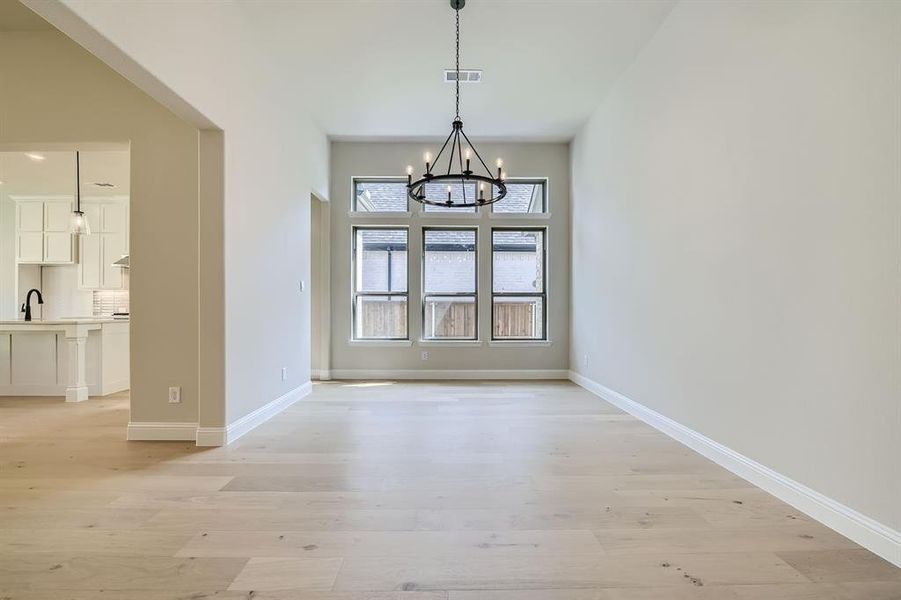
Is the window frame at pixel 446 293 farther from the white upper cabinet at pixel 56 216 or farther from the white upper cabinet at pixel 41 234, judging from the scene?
the white upper cabinet at pixel 56 216

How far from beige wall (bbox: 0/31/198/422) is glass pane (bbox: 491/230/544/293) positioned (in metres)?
4.10

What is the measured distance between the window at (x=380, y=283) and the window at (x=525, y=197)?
1.66m

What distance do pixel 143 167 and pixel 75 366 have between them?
2.85 metres

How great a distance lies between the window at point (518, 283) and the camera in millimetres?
6359

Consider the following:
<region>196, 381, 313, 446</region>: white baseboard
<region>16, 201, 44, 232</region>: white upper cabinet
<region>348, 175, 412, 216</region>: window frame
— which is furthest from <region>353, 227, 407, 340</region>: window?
<region>16, 201, 44, 232</region>: white upper cabinet

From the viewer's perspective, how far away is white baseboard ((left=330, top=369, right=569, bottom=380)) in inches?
243

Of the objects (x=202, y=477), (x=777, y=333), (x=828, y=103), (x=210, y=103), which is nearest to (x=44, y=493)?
(x=202, y=477)

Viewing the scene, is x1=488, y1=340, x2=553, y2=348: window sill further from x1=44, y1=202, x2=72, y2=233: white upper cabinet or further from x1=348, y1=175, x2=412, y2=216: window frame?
x1=44, y1=202, x2=72, y2=233: white upper cabinet

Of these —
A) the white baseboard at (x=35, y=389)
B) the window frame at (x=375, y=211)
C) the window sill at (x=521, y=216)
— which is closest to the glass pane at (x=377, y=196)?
the window frame at (x=375, y=211)

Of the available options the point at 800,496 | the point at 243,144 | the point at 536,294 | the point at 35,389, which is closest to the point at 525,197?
the point at 536,294

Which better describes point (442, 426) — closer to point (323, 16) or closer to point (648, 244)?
point (648, 244)

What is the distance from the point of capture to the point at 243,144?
11.6 ft

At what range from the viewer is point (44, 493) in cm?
240

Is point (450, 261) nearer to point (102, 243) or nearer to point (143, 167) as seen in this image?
point (143, 167)
